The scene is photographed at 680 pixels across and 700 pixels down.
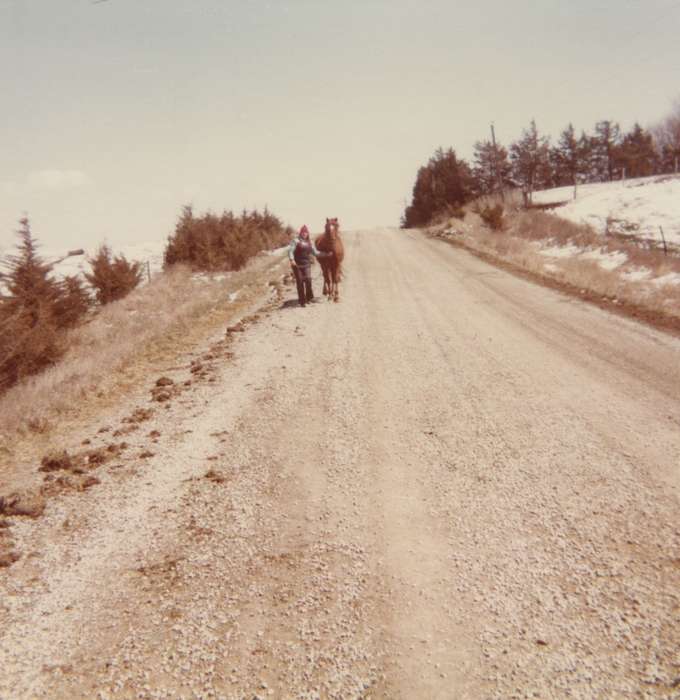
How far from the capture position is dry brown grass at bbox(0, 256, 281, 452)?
6409 mm

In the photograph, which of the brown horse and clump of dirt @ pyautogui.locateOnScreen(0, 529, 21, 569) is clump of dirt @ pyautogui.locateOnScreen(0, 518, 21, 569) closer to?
A: clump of dirt @ pyautogui.locateOnScreen(0, 529, 21, 569)

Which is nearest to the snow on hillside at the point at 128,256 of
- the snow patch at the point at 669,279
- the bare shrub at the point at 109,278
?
the bare shrub at the point at 109,278

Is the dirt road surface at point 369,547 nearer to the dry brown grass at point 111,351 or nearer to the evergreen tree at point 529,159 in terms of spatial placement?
the dry brown grass at point 111,351

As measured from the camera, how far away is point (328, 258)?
12812 mm

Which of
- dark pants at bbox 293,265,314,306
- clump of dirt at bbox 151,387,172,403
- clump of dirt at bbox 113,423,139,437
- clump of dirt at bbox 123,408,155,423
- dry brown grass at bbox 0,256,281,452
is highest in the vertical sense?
dark pants at bbox 293,265,314,306

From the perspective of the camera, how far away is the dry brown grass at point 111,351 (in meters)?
6.41

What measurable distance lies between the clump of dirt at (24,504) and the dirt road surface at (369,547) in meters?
0.08

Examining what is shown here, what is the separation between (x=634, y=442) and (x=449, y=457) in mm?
2068

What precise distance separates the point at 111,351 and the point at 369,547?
8.29 metres

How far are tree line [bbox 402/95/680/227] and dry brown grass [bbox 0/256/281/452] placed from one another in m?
32.9

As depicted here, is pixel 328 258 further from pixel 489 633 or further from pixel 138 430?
pixel 489 633

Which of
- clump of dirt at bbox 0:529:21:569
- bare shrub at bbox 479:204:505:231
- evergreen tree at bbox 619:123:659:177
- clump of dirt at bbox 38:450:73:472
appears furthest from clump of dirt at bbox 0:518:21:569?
evergreen tree at bbox 619:123:659:177

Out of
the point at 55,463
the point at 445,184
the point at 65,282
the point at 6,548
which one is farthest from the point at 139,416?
the point at 445,184

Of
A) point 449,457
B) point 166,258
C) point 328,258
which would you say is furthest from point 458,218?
point 449,457
